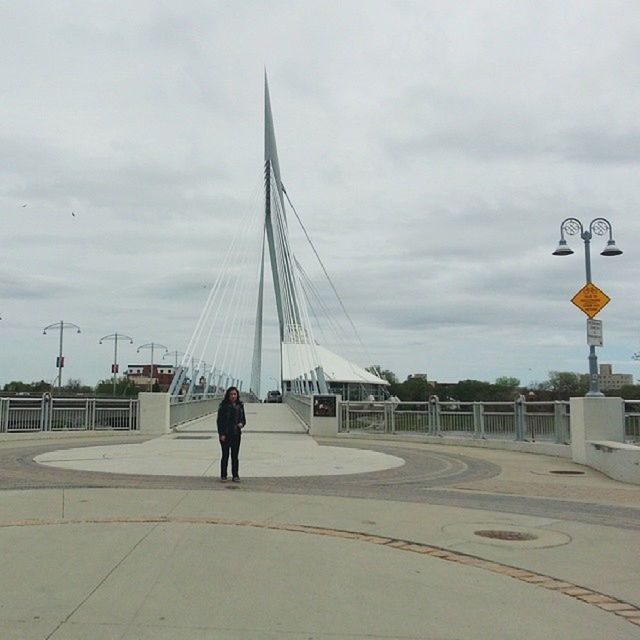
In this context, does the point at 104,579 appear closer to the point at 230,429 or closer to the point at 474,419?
the point at 230,429

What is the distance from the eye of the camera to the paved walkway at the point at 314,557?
467 centimetres

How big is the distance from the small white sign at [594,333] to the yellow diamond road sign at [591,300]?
16 cm

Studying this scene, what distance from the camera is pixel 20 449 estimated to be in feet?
57.9

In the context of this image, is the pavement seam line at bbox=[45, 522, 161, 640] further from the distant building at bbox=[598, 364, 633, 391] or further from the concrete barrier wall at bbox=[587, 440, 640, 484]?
the distant building at bbox=[598, 364, 633, 391]

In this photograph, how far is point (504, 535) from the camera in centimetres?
770

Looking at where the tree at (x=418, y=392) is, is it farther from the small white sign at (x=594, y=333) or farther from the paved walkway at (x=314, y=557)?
the paved walkway at (x=314, y=557)

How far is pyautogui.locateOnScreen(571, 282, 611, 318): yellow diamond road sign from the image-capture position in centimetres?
1564

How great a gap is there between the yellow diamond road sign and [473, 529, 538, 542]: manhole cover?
8.97m

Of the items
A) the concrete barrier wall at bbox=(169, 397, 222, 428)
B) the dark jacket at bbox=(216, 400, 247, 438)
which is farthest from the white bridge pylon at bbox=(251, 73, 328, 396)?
the dark jacket at bbox=(216, 400, 247, 438)

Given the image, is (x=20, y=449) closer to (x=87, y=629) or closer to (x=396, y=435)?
(x=396, y=435)

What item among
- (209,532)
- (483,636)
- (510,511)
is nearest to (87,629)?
(483,636)

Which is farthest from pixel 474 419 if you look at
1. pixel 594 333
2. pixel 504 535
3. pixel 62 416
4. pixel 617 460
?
pixel 504 535

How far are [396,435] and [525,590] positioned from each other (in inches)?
690

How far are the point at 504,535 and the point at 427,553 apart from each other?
4.44 feet
